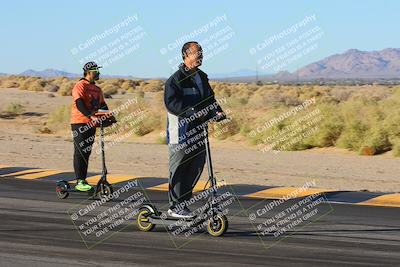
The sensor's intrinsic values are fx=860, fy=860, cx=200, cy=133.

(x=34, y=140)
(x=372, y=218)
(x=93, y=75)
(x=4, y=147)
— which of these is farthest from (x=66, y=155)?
(x=372, y=218)

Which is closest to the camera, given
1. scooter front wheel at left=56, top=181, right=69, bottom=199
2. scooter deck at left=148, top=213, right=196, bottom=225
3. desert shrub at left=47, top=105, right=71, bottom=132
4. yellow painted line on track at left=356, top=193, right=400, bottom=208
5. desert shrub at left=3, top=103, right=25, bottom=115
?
scooter deck at left=148, top=213, right=196, bottom=225

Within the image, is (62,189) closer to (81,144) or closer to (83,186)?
(83,186)

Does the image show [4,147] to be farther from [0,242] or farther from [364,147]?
[0,242]

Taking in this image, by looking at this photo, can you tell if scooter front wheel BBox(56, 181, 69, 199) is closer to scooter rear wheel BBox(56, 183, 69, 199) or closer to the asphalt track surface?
scooter rear wheel BBox(56, 183, 69, 199)

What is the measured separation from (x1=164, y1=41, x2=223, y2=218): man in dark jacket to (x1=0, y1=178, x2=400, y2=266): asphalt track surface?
1.56 ft

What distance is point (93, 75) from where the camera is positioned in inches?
440

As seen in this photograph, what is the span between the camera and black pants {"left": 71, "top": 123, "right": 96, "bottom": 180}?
11.3 m

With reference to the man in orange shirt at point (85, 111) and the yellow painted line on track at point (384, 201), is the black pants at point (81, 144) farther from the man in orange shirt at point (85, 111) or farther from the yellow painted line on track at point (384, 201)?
the yellow painted line on track at point (384, 201)

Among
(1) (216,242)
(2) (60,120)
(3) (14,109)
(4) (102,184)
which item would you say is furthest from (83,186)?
(3) (14,109)

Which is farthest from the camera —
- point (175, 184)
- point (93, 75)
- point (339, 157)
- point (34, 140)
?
point (34, 140)

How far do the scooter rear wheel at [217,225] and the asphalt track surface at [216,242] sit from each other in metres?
0.11

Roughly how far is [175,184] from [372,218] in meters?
2.56

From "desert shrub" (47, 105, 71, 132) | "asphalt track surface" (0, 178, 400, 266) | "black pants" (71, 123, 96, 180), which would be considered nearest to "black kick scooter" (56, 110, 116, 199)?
"black pants" (71, 123, 96, 180)

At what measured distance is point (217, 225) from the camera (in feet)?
27.3
